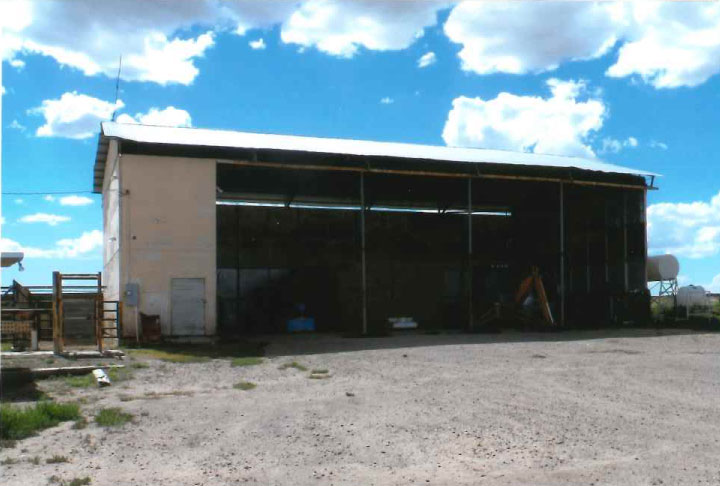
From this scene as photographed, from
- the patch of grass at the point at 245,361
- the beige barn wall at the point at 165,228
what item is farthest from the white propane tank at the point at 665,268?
the patch of grass at the point at 245,361

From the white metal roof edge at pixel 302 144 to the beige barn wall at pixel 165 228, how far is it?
3.27ft

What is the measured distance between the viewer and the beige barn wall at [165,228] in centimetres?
2252

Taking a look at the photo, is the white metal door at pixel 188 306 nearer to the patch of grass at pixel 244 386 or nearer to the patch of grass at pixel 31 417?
the patch of grass at pixel 244 386

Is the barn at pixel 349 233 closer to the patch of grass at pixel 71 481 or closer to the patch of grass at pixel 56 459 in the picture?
the patch of grass at pixel 56 459

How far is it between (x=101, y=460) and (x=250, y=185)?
23116 mm

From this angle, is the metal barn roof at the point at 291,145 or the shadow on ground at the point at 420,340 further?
the metal barn roof at the point at 291,145

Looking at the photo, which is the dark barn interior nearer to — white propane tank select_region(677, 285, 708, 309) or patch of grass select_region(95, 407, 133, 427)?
white propane tank select_region(677, 285, 708, 309)

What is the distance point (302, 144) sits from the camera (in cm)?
2805

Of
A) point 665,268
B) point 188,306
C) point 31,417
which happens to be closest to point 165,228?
point 188,306

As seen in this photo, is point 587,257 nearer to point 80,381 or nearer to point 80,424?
point 80,381

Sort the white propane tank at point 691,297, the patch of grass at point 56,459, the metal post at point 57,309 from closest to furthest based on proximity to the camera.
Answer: the patch of grass at point 56,459
the metal post at point 57,309
the white propane tank at point 691,297

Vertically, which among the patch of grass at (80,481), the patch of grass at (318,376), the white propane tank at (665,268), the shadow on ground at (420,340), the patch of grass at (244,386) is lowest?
the shadow on ground at (420,340)

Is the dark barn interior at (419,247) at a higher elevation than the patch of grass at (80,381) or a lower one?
higher

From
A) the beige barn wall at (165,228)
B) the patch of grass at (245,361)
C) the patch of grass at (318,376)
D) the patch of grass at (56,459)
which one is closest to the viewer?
the patch of grass at (56,459)
